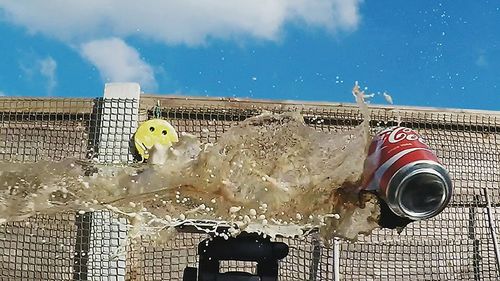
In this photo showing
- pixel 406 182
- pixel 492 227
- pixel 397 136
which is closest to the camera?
pixel 406 182

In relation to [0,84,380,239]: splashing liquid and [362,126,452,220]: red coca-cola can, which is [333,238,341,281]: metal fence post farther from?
A: [362,126,452,220]: red coca-cola can

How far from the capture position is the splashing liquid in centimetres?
191

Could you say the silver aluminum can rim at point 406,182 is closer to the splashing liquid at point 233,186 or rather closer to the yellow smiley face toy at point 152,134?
the splashing liquid at point 233,186

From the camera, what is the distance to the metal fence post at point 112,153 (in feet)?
10.4

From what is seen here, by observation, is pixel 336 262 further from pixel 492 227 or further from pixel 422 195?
pixel 422 195

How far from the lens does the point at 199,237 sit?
3.10 meters

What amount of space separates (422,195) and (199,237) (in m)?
1.74

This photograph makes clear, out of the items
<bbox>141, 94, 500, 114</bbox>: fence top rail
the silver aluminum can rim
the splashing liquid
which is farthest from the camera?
<bbox>141, 94, 500, 114</bbox>: fence top rail

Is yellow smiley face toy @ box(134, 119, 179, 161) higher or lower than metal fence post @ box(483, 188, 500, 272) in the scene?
higher

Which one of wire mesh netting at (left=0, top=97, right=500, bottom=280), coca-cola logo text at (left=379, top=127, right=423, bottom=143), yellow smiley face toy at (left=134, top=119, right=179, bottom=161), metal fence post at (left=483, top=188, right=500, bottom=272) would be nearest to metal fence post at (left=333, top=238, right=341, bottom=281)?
wire mesh netting at (left=0, top=97, right=500, bottom=280)

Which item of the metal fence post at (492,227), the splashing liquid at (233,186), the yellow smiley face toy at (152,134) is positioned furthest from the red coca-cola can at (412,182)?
the metal fence post at (492,227)

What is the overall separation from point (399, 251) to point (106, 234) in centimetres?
150

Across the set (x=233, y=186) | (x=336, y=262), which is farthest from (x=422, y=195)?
(x=336, y=262)

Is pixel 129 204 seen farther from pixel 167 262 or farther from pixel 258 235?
pixel 167 262
